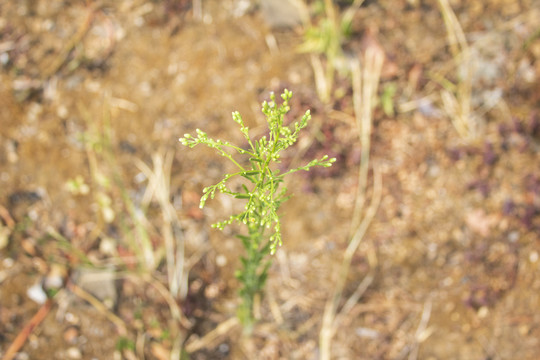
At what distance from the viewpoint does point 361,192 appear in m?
3.70

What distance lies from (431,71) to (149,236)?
2.60 metres

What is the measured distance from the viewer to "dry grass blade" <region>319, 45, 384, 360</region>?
347cm

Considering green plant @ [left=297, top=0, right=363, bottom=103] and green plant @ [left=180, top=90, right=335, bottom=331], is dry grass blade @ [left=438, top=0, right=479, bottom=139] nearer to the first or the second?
green plant @ [left=297, top=0, right=363, bottom=103]

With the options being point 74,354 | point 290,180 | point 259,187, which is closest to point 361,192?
point 290,180

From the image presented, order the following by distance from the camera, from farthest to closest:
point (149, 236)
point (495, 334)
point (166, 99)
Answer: point (166, 99), point (149, 236), point (495, 334)

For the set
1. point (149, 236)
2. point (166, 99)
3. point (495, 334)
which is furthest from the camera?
point (166, 99)

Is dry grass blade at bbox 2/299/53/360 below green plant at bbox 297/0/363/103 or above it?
below

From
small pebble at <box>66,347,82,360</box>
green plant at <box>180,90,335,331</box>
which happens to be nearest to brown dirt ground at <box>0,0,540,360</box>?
small pebble at <box>66,347,82,360</box>

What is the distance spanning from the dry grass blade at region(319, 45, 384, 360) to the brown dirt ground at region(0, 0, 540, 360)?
0.05m

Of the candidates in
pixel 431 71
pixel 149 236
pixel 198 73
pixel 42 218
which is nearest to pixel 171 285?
pixel 149 236

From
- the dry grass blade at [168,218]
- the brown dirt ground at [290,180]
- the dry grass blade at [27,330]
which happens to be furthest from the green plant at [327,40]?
the dry grass blade at [27,330]

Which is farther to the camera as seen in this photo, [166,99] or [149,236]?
[166,99]

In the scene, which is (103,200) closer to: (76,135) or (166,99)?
(76,135)

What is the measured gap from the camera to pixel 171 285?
11.6ft
